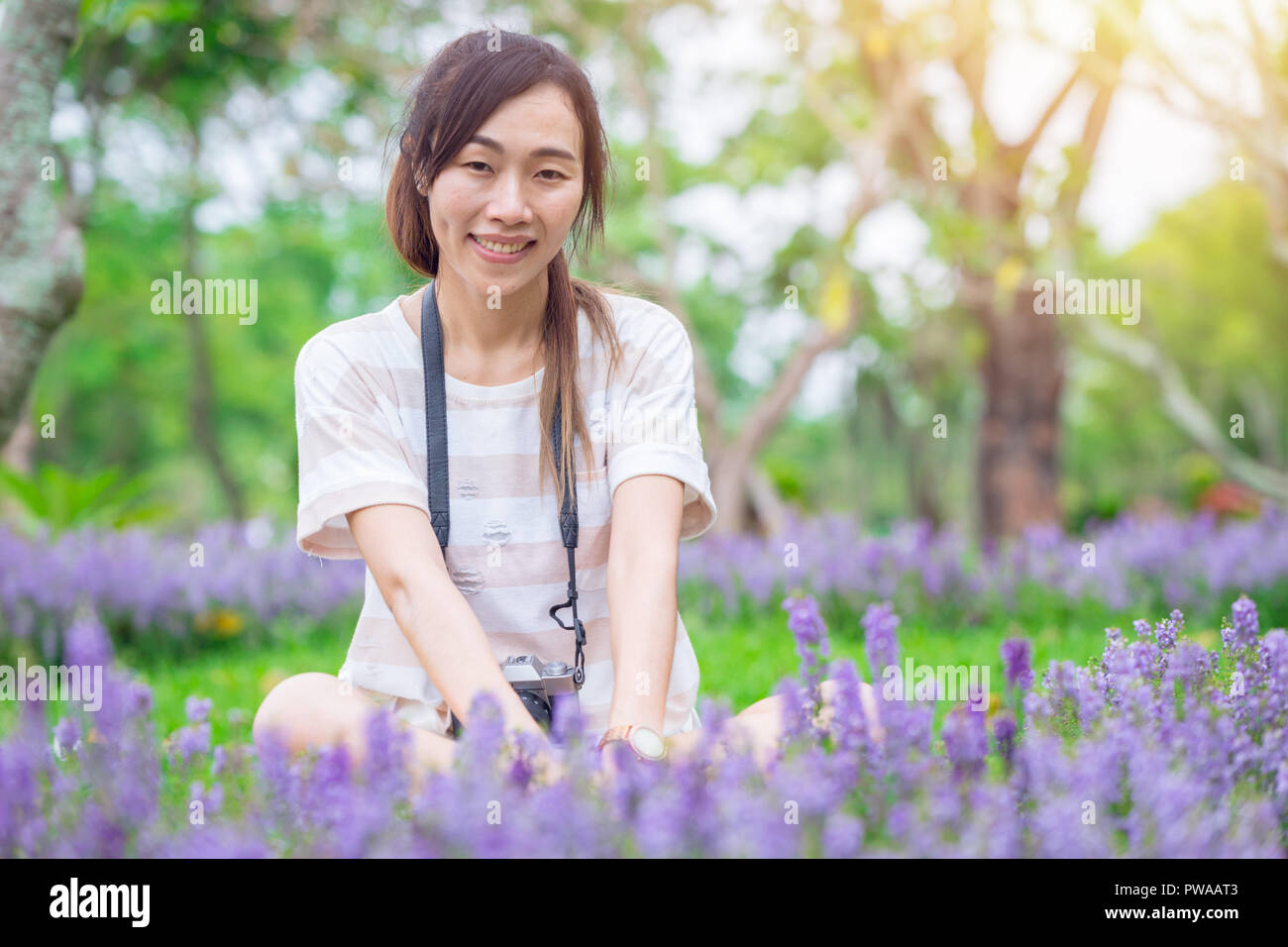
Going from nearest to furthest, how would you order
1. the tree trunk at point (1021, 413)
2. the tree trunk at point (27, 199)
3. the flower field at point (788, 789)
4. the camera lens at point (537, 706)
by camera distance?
the flower field at point (788, 789) → the camera lens at point (537, 706) → the tree trunk at point (27, 199) → the tree trunk at point (1021, 413)

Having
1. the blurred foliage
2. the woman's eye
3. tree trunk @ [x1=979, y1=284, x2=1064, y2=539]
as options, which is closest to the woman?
the woman's eye

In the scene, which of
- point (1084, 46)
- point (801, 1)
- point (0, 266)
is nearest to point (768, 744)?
point (0, 266)

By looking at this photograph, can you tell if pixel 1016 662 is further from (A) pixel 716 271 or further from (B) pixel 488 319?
(A) pixel 716 271

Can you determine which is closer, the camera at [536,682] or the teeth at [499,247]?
the camera at [536,682]

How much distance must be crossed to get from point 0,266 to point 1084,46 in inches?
193

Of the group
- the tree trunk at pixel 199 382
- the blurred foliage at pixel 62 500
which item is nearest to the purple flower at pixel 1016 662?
the blurred foliage at pixel 62 500

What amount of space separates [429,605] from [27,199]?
1.55 metres

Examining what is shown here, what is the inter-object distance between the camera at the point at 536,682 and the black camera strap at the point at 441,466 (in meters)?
0.05

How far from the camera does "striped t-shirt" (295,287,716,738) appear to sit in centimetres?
224

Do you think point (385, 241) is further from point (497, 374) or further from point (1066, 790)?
point (1066, 790)

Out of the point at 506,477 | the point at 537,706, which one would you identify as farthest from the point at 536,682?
the point at 506,477

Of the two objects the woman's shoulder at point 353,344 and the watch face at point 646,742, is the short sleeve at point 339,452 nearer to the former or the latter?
the woman's shoulder at point 353,344

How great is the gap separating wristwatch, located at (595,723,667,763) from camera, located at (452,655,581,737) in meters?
0.18

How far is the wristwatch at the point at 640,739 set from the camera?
179 centimetres
